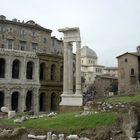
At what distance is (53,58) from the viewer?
202 ft

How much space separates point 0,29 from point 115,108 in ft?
126

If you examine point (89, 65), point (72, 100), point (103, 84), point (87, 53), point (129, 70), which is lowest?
point (72, 100)

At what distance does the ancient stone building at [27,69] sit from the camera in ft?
181

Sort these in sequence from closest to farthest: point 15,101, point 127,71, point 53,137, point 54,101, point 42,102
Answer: point 53,137 → point 15,101 → point 42,102 → point 54,101 → point 127,71

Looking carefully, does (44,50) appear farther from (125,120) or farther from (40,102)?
(125,120)

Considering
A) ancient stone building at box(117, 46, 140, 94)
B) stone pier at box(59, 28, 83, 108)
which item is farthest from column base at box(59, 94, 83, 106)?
ancient stone building at box(117, 46, 140, 94)

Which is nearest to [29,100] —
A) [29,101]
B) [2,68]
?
[29,101]

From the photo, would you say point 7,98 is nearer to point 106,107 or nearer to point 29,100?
point 29,100

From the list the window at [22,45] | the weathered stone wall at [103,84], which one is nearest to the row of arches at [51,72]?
the window at [22,45]

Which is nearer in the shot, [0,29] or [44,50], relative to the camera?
[0,29]

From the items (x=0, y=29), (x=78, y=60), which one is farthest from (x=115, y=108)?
(x=0, y=29)

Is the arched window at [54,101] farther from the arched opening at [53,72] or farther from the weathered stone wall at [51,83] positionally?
the arched opening at [53,72]

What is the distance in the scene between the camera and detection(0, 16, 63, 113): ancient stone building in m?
55.2

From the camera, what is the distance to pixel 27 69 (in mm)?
58812
